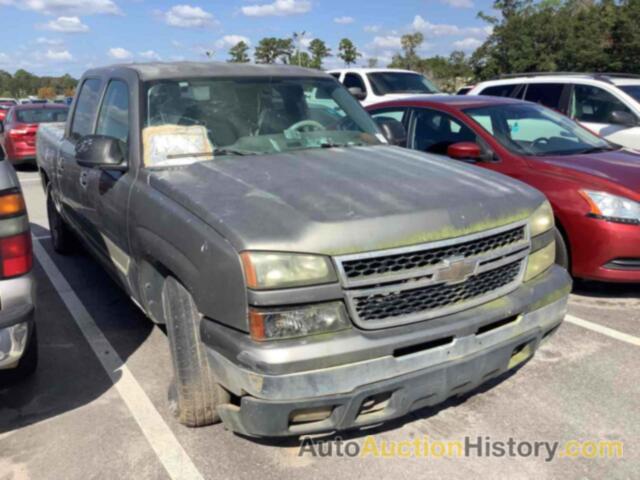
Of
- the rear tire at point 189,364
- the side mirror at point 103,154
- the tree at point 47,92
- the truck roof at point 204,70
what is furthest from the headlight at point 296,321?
the tree at point 47,92

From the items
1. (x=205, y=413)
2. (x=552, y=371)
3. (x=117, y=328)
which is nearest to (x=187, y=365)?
(x=205, y=413)

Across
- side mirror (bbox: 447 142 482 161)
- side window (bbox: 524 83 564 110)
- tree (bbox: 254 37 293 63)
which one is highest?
tree (bbox: 254 37 293 63)

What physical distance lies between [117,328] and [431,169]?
2.63 metres

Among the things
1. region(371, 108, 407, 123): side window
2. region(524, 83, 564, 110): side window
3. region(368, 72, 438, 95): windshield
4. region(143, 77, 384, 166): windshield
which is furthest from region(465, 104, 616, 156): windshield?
region(368, 72, 438, 95): windshield

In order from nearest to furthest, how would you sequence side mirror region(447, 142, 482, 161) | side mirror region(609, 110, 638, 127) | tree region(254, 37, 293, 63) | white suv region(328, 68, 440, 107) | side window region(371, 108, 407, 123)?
side mirror region(447, 142, 482, 161)
side window region(371, 108, 407, 123)
side mirror region(609, 110, 638, 127)
white suv region(328, 68, 440, 107)
tree region(254, 37, 293, 63)

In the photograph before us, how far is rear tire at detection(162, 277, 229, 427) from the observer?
108 inches

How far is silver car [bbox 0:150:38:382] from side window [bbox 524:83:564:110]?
7467 millimetres

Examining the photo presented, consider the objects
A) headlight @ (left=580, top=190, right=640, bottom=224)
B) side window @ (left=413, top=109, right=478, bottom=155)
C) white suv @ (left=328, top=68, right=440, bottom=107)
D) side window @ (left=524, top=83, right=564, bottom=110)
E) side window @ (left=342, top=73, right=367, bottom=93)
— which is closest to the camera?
headlight @ (left=580, top=190, right=640, bottom=224)

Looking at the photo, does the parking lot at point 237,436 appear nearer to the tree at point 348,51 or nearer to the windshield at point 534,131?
the windshield at point 534,131

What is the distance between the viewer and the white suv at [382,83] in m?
12.6

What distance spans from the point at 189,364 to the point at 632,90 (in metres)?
7.80

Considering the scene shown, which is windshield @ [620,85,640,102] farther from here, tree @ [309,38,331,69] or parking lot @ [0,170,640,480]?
tree @ [309,38,331,69]

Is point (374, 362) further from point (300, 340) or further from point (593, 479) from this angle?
point (593, 479)

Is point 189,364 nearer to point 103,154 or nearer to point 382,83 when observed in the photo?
point 103,154
